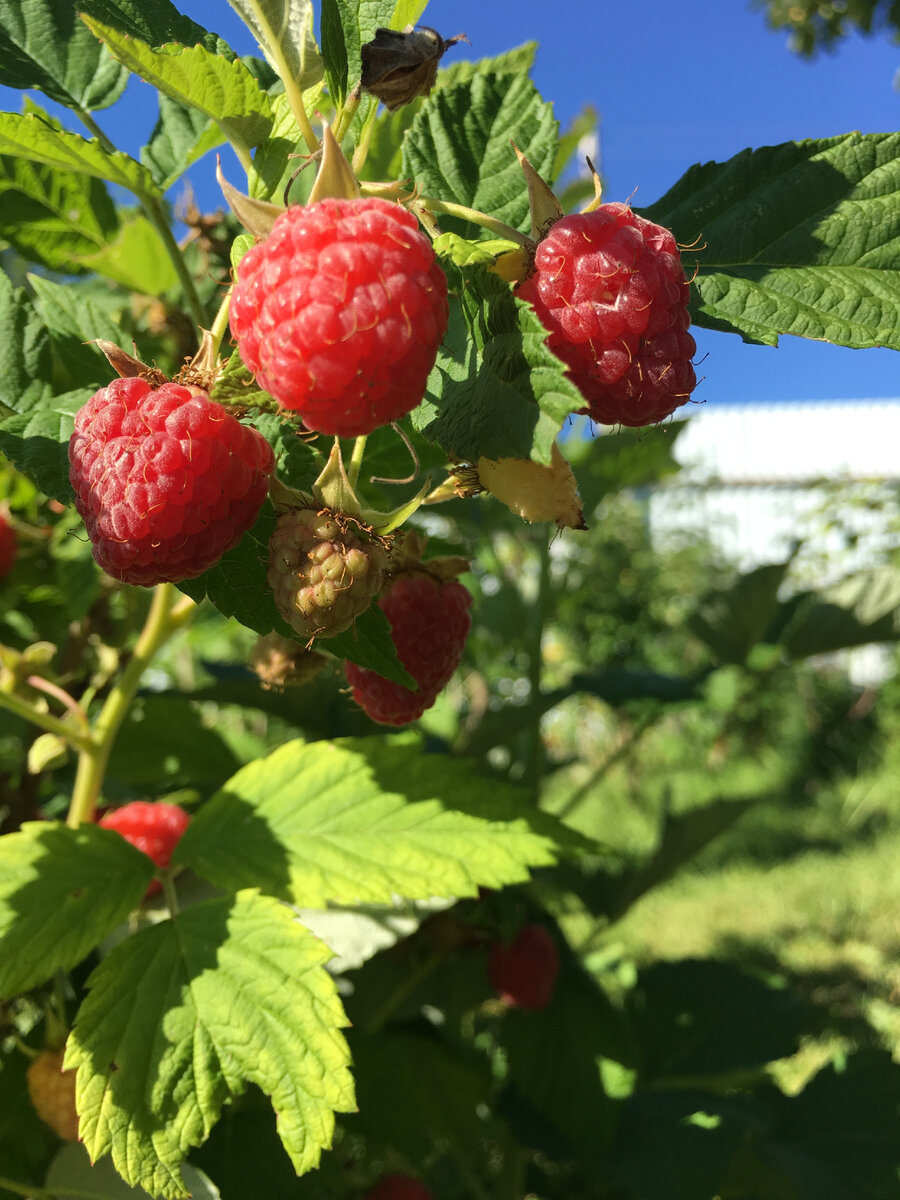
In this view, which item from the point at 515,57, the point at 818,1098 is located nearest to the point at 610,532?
the point at 818,1098

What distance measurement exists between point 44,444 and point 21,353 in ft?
0.67

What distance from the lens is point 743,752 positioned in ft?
18.0

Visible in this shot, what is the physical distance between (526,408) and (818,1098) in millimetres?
1258

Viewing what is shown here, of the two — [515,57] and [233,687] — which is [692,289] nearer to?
[515,57]

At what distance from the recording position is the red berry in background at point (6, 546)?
107 centimetres

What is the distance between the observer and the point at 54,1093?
29.1 inches

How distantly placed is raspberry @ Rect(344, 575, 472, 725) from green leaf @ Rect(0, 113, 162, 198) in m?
0.31

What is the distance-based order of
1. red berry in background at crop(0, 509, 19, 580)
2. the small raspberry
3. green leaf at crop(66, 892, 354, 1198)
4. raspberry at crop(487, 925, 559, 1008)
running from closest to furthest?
1. green leaf at crop(66, 892, 354, 1198)
2. the small raspberry
3. red berry in background at crop(0, 509, 19, 580)
4. raspberry at crop(487, 925, 559, 1008)

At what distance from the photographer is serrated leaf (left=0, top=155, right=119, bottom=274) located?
78 centimetres

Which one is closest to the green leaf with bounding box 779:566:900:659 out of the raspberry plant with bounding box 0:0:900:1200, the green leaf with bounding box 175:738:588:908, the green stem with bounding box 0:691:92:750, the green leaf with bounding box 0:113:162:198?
the raspberry plant with bounding box 0:0:900:1200

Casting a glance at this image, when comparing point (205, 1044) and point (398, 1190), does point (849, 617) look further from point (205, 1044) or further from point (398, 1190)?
point (205, 1044)

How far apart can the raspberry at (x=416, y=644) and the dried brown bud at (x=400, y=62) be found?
30 centimetres

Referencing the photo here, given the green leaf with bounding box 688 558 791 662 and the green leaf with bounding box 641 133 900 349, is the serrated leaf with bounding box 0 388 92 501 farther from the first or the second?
the green leaf with bounding box 688 558 791 662

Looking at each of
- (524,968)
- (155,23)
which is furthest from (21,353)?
(524,968)
